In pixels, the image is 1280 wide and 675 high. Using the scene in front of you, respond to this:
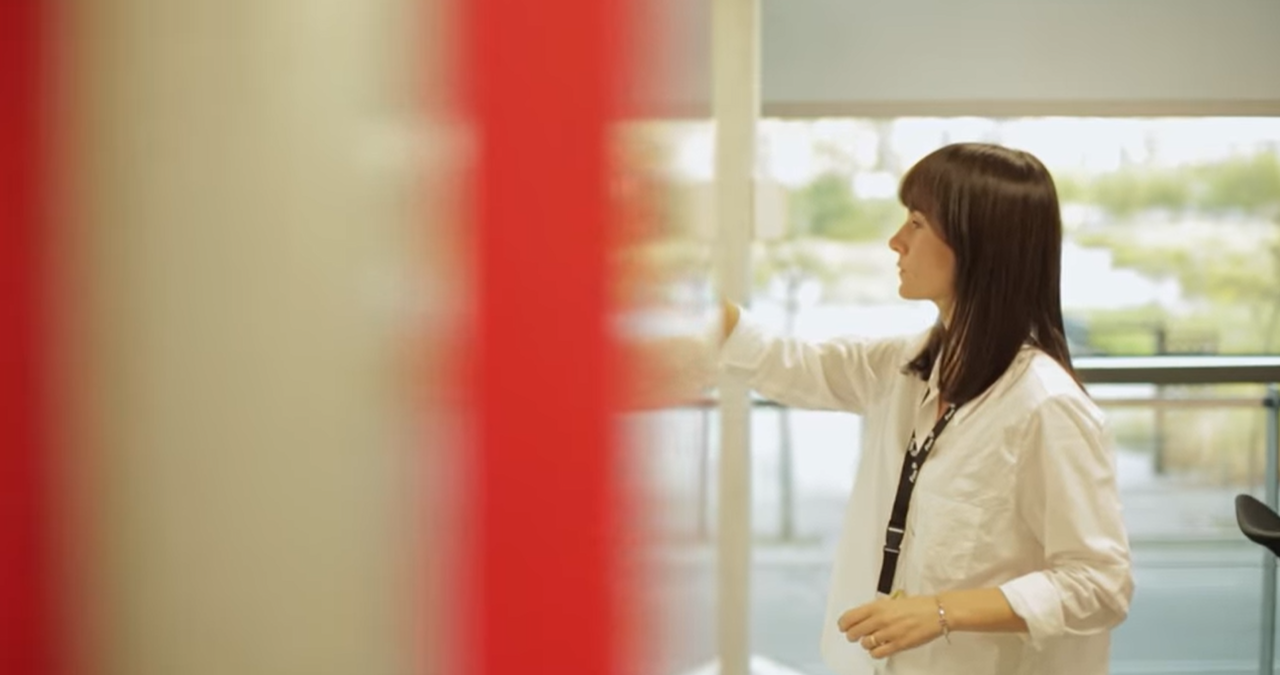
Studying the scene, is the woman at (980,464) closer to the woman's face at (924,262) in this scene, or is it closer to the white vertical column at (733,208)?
the woman's face at (924,262)

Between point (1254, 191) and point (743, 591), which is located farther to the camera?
point (1254, 191)

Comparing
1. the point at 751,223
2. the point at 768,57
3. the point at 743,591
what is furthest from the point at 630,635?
the point at 768,57

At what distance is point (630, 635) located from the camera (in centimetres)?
51

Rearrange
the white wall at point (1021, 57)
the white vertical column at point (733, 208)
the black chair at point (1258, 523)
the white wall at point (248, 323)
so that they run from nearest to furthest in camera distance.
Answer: the white wall at point (248, 323)
the white vertical column at point (733, 208)
the black chair at point (1258, 523)
the white wall at point (1021, 57)

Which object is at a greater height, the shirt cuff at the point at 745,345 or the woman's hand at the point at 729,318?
the woman's hand at the point at 729,318

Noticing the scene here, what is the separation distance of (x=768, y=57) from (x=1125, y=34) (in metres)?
1.17

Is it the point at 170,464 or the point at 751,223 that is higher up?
the point at 751,223

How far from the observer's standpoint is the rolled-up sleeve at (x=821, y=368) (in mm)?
1610

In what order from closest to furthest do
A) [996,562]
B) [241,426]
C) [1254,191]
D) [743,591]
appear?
[241,426]
[996,562]
[743,591]
[1254,191]

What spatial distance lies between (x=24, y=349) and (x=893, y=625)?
3.48ft

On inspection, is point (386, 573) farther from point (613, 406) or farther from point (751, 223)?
point (751, 223)

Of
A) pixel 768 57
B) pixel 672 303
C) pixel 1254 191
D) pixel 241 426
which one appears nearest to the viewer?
pixel 241 426

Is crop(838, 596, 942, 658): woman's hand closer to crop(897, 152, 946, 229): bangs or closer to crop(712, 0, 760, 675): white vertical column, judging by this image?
crop(712, 0, 760, 675): white vertical column

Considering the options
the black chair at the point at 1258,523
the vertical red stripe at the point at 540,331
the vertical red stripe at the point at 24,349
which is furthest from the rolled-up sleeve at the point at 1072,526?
the black chair at the point at 1258,523
